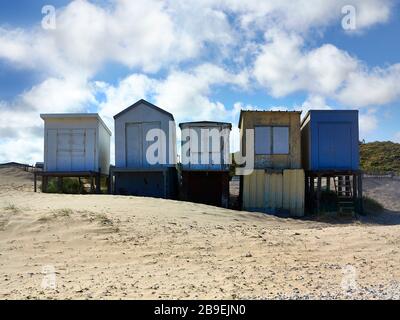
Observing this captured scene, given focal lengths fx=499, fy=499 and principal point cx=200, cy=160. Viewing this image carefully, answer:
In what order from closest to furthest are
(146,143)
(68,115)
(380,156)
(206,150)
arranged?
(206,150) → (146,143) → (68,115) → (380,156)

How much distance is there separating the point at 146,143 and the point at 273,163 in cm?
553

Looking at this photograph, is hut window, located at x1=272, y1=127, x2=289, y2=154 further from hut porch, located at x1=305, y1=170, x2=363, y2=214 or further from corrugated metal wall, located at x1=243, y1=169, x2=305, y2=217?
hut porch, located at x1=305, y1=170, x2=363, y2=214

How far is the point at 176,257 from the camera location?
8.92m

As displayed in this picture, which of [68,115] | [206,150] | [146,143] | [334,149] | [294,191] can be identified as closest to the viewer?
[206,150]

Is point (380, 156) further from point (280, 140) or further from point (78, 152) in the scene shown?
point (78, 152)

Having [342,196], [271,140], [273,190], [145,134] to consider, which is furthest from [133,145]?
[342,196]

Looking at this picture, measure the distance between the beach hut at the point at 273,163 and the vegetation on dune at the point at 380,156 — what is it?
2933 cm

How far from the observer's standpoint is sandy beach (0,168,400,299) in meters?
6.46

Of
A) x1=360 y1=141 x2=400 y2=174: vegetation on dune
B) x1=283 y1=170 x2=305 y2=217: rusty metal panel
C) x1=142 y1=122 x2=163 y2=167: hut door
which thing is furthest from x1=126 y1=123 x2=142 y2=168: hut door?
x1=360 y1=141 x2=400 y2=174: vegetation on dune

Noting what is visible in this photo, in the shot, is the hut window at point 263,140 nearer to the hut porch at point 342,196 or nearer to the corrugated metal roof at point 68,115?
the hut porch at point 342,196

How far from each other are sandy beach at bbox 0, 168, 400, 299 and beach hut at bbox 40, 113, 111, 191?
7861 mm

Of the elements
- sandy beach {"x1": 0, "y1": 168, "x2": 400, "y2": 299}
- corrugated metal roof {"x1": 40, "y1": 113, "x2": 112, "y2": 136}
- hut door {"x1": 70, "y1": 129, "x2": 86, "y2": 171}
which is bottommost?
sandy beach {"x1": 0, "y1": 168, "x2": 400, "y2": 299}

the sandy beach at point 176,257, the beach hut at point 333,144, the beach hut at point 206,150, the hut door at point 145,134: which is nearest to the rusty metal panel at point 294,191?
the beach hut at point 333,144

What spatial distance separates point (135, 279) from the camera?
7.21 metres
